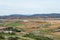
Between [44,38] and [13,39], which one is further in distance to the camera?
[44,38]

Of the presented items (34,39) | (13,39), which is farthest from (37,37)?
(13,39)

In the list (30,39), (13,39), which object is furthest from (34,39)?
(13,39)

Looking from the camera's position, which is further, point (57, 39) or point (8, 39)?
point (57, 39)

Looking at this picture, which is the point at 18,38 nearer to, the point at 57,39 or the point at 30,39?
the point at 30,39

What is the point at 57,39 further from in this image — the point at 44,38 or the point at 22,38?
the point at 22,38

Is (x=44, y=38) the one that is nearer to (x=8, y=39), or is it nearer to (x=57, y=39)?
(x=57, y=39)

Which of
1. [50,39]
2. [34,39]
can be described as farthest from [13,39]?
[50,39]

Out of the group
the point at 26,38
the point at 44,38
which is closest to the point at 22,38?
the point at 26,38
